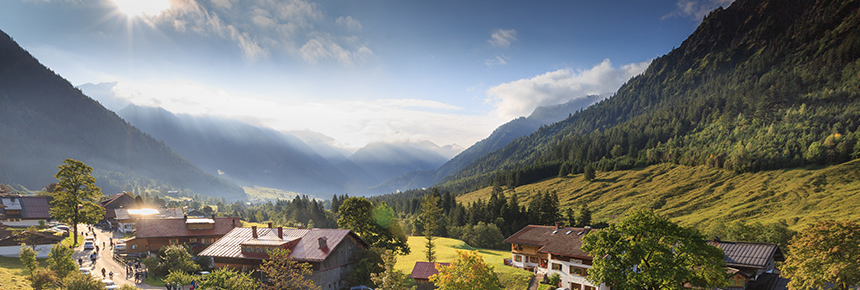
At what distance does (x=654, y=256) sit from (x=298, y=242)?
46.5 m

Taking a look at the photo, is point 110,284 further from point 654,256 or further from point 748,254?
point 748,254

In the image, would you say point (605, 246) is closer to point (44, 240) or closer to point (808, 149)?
point (44, 240)

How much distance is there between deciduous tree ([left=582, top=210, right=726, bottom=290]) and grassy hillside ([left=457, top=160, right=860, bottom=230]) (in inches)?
Answer: 3918

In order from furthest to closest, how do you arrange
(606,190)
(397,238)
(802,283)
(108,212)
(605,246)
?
(606,190)
(108,212)
(397,238)
(802,283)
(605,246)

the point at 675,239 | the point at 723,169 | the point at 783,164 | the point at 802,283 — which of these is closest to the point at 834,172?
the point at 783,164

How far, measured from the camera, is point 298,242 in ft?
182

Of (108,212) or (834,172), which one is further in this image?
(834,172)

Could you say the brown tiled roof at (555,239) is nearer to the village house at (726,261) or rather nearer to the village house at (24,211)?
the village house at (726,261)

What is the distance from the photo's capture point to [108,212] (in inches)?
4419

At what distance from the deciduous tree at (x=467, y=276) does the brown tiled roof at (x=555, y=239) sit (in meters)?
23.5

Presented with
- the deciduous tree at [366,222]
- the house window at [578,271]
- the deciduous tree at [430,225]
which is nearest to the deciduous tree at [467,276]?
the house window at [578,271]

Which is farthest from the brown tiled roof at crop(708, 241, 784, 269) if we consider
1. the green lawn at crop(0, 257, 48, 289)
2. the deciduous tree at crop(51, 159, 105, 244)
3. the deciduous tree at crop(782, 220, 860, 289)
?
the deciduous tree at crop(51, 159, 105, 244)

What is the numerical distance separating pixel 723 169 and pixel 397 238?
6558 inches

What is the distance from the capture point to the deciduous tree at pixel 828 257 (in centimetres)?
3359
